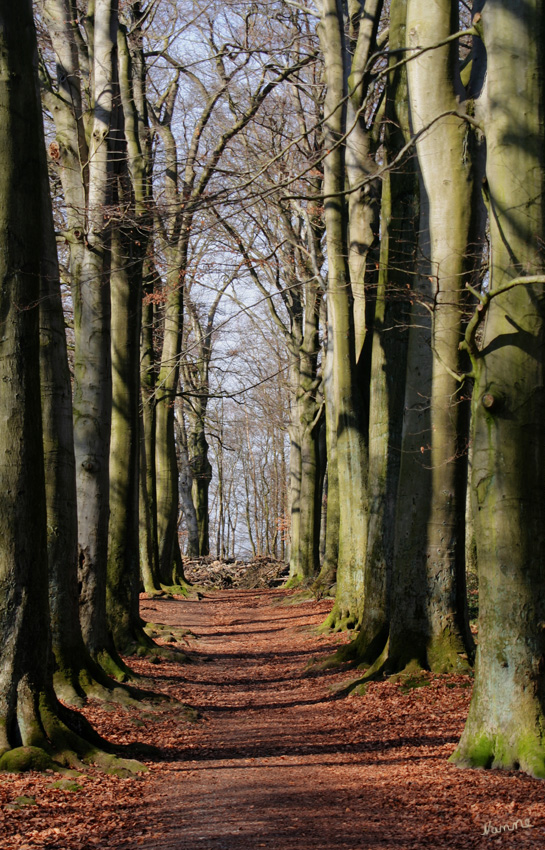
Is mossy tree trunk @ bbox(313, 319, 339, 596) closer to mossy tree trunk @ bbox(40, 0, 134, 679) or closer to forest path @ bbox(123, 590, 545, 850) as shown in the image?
forest path @ bbox(123, 590, 545, 850)

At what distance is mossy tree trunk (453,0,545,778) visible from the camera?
5719 millimetres

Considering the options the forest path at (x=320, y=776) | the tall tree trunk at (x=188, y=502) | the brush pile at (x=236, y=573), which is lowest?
the brush pile at (x=236, y=573)

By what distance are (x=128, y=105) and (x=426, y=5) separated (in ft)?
21.1

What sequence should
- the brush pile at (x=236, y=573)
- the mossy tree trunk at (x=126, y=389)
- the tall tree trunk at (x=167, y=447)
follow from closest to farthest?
1. the mossy tree trunk at (x=126, y=389)
2. the tall tree trunk at (x=167, y=447)
3. the brush pile at (x=236, y=573)

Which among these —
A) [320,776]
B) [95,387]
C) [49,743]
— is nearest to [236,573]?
[95,387]

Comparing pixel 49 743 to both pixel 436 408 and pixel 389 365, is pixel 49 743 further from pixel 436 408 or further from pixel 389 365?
pixel 389 365

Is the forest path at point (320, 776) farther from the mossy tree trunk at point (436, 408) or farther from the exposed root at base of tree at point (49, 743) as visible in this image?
the mossy tree trunk at point (436, 408)

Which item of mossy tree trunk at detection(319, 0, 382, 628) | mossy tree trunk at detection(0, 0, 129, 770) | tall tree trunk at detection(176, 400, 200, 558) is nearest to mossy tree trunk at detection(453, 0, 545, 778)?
mossy tree trunk at detection(0, 0, 129, 770)

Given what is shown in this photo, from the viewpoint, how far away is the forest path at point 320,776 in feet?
15.3

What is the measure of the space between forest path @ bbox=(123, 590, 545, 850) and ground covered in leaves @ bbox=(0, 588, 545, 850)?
0.05ft

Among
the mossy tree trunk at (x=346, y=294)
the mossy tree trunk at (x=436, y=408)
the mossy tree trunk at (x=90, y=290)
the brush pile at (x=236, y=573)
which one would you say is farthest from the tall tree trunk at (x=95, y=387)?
the brush pile at (x=236, y=573)

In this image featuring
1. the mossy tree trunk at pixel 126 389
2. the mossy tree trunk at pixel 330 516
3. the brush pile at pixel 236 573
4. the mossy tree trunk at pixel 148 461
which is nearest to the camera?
the mossy tree trunk at pixel 126 389
